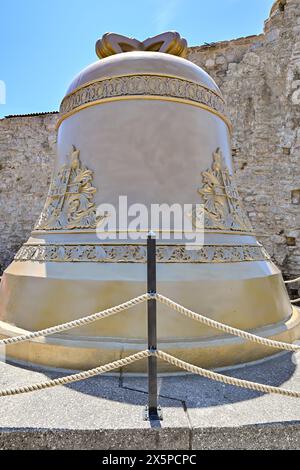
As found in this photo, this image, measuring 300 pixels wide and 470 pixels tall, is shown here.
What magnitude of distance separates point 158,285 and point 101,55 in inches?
89.3

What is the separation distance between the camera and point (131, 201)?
228 cm

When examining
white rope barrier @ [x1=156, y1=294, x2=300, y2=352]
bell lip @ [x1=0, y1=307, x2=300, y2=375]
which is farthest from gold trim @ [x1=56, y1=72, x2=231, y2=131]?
bell lip @ [x1=0, y1=307, x2=300, y2=375]

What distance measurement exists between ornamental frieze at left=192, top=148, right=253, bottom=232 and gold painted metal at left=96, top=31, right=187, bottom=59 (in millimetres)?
1082

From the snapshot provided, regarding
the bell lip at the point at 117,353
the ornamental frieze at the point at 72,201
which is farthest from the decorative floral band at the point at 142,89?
the bell lip at the point at 117,353

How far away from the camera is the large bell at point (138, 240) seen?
195 cm

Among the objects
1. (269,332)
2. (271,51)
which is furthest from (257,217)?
(269,332)

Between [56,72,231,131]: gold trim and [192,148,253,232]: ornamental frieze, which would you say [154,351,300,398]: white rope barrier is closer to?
[192,148,253,232]: ornamental frieze

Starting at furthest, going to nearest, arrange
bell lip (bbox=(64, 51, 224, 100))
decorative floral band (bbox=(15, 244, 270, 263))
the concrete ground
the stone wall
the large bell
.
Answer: the stone wall → bell lip (bbox=(64, 51, 224, 100)) → decorative floral band (bbox=(15, 244, 270, 263)) → the large bell → the concrete ground

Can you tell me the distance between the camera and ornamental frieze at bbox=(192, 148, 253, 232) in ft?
7.80

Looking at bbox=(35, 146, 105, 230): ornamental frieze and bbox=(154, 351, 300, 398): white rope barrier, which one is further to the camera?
bbox=(35, 146, 105, 230): ornamental frieze

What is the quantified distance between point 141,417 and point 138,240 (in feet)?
3.64

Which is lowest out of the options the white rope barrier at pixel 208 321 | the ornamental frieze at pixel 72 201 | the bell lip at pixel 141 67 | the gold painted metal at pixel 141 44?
the white rope barrier at pixel 208 321

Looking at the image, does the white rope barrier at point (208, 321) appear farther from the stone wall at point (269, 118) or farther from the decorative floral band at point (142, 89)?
the stone wall at point (269, 118)
